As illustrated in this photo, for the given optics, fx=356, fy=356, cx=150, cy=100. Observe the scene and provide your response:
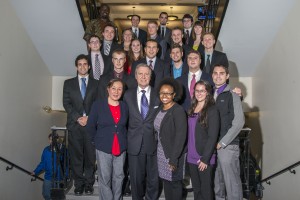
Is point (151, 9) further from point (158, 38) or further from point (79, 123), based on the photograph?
point (79, 123)

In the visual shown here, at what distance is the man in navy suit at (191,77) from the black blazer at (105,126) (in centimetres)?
68

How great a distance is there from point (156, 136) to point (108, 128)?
49cm

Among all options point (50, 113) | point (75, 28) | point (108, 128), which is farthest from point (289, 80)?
point (50, 113)

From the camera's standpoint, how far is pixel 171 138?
3379mm

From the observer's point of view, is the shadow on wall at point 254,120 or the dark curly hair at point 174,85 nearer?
the dark curly hair at point 174,85

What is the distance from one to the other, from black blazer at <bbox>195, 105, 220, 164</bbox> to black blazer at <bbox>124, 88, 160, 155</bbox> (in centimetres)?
49

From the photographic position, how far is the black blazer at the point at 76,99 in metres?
4.02

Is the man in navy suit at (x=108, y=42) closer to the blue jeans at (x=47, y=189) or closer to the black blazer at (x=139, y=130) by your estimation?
the black blazer at (x=139, y=130)

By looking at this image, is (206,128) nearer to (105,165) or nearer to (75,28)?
(105,165)

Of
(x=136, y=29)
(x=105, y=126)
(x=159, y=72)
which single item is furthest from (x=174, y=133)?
(x=136, y=29)

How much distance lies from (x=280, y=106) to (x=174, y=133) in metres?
2.75

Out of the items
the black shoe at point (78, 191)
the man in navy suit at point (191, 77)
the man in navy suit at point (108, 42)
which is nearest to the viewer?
the man in navy suit at point (191, 77)

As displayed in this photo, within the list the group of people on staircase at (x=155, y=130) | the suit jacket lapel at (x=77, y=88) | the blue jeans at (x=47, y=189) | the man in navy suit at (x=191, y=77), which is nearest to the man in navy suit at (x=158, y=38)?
the group of people on staircase at (x=155, y=130)

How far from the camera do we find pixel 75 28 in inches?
223
